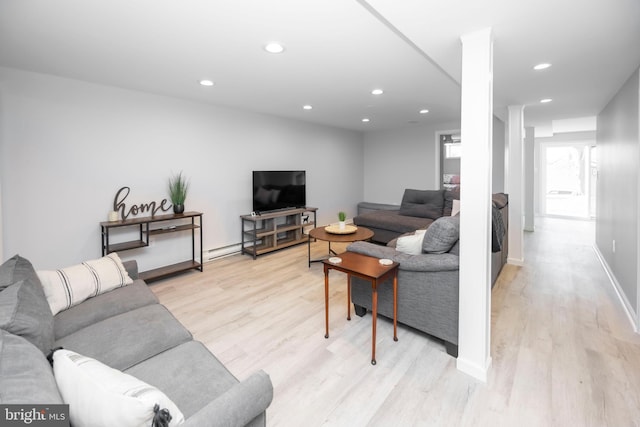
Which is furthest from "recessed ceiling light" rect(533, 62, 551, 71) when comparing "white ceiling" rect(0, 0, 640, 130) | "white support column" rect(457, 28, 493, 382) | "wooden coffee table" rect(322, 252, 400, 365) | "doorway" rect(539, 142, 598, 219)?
"doorway" rect(539, 142, 598, 219)

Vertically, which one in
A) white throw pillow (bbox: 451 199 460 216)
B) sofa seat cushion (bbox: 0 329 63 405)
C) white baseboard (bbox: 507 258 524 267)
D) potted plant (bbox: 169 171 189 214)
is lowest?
white baseboard (bbox: 507 258 524 267)

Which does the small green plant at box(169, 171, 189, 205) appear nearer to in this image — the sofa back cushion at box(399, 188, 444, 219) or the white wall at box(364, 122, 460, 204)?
the sofa back cushion at box(399, 188, 444, 219)

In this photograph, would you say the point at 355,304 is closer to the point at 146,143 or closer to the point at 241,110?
the point at 146,143

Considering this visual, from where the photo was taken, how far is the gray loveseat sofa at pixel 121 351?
0.84m

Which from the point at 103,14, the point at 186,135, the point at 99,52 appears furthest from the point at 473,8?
the point at 186,135

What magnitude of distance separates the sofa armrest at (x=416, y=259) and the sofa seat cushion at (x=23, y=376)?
6.45 feet

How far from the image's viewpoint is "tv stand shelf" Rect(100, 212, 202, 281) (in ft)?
10.5

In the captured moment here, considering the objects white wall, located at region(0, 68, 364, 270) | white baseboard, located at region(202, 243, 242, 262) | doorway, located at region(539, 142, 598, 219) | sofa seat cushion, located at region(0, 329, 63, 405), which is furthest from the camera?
doorway, located at region(539, 142, 598, 219)

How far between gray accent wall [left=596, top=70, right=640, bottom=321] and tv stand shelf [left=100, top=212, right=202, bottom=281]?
4537mm

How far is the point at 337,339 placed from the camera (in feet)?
7.53

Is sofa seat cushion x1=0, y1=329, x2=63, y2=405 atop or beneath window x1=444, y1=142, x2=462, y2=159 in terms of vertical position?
beneath

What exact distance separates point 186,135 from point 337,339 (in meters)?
3.22

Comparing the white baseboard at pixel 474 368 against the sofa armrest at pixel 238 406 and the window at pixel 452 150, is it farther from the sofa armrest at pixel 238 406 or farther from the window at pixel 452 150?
the window at pixel 452 150

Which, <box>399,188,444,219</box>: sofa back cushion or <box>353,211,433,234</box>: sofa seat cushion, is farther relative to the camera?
<box>399,188,444,219</box>: sofa back cushion
